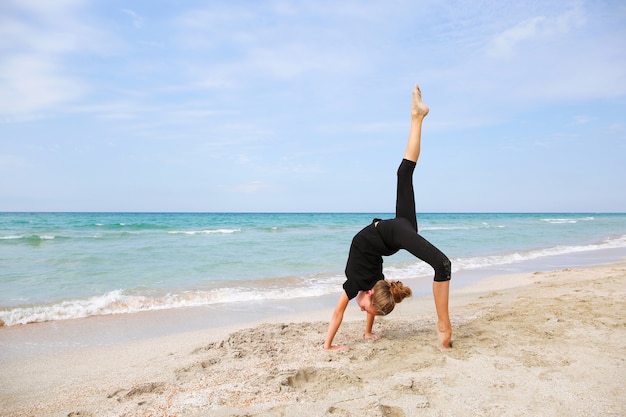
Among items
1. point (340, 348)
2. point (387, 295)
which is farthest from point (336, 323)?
point (387, 295)

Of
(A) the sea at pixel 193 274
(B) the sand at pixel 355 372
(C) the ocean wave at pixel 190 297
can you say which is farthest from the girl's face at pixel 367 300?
(C) the ocean wave at pixel 190 297

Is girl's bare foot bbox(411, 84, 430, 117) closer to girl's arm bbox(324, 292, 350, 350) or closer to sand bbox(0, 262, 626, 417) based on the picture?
girl's arm bbox(324, 292, 350, 350)

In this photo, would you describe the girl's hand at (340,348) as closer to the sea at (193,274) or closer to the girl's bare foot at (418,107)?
the girl's bare foot at (418,107)

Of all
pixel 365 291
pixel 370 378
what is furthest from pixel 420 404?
pixel 365 291

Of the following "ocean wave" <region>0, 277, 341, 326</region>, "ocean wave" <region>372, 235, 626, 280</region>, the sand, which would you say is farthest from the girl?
"ocean wave" <region>372, 235, 626, 280</region>

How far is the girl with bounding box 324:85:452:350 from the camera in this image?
4.25m

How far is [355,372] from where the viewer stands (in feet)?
12.5

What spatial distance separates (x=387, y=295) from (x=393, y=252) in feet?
1.59

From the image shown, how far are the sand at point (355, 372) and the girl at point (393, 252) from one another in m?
0.42

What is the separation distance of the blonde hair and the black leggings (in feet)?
1.19

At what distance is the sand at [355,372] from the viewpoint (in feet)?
10.3

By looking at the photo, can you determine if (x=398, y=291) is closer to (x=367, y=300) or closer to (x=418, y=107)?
(x=367, y=300)

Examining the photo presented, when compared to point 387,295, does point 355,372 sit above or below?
below

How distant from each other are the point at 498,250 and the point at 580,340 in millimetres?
13789
